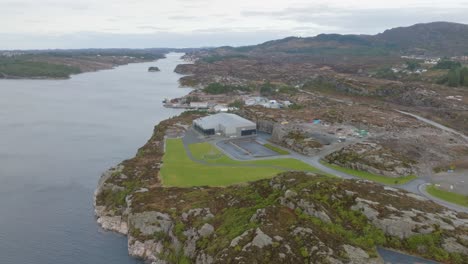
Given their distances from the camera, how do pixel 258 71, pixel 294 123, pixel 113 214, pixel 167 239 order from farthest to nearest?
pixel 258 71, pixel 294 123, pixel 113 214, pixel 167 239

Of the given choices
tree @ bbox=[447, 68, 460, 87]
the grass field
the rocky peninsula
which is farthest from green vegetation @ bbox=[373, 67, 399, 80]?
the rocky peninsula

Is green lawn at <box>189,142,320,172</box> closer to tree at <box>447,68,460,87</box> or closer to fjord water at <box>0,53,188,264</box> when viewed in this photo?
fjord water at <box>0,53,188,264</box>

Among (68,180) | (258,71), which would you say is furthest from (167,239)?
(258,71)

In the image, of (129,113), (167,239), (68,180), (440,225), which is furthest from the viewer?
(129,113)

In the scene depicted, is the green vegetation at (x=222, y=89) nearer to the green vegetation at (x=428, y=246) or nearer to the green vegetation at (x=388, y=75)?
the green vegetation at (x=388, y=75)

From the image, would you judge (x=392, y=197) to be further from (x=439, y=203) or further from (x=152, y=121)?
(x=152, y=121)

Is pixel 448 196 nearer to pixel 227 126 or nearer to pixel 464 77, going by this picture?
pixel 227 126
